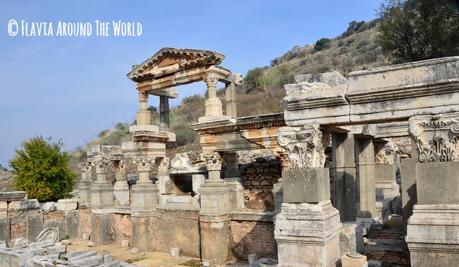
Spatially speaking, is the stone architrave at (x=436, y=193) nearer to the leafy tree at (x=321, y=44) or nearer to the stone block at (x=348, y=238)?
the stone block at (x=348, y=238)

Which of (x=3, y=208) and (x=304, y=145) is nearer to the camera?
(x=304, y=145)

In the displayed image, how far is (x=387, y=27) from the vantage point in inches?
1010

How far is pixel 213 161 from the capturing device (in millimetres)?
12859

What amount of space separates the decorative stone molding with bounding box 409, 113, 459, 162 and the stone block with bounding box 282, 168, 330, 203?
149cm

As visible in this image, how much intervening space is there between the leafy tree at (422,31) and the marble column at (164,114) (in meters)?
15.2

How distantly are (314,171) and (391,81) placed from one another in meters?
→ 1.76

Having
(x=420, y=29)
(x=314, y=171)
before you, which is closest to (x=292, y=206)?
(x=314, y=171)

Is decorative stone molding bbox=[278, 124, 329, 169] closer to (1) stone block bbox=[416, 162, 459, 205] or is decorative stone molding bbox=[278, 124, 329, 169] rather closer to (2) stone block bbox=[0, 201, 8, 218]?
(1) stone block bbox=[416, 162, 459, 205]

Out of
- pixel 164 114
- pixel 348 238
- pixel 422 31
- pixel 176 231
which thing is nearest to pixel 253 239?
A: pixel 176 231

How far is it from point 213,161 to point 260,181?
1966mm

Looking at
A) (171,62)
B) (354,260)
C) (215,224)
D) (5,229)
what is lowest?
(5,229)

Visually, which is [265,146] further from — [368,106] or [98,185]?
[98,185]

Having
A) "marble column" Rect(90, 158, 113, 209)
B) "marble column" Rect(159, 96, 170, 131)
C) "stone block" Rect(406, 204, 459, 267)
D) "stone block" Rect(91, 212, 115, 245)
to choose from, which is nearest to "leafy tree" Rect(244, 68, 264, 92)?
"marble column" Rect(159, 96, 170, 131)

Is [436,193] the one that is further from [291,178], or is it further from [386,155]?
[386,155]
